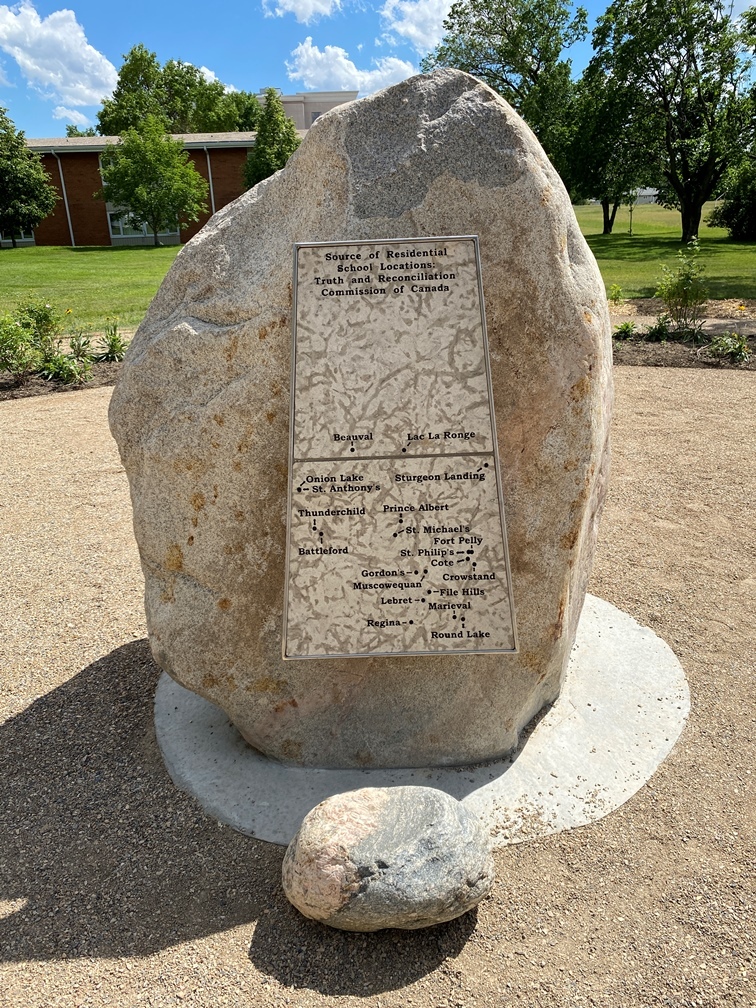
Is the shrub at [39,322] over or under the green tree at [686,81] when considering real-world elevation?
under

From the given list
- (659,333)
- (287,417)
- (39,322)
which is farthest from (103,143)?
(287,417)

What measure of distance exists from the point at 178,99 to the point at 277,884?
62251 mm

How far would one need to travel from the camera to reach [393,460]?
105 inches

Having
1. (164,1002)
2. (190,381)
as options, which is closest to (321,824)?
(164,1002)

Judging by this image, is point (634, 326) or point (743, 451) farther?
point (634, 326)

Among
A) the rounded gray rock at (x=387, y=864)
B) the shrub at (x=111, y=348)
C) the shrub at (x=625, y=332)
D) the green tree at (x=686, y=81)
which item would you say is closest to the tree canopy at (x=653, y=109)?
the green tree at (x=686, y=81)

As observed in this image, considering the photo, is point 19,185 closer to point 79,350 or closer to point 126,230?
point 126,230

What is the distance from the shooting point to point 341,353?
2.68 metres

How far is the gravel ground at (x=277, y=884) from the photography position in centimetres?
232

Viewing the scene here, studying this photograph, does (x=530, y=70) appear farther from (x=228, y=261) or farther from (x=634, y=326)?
(x=228, y=261)

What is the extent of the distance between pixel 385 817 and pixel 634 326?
37.9ft

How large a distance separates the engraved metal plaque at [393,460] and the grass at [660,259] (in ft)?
39.1

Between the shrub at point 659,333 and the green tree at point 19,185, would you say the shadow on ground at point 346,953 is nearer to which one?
the shrub at point 659,333

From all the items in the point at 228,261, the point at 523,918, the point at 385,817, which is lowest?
the point at 523,918
